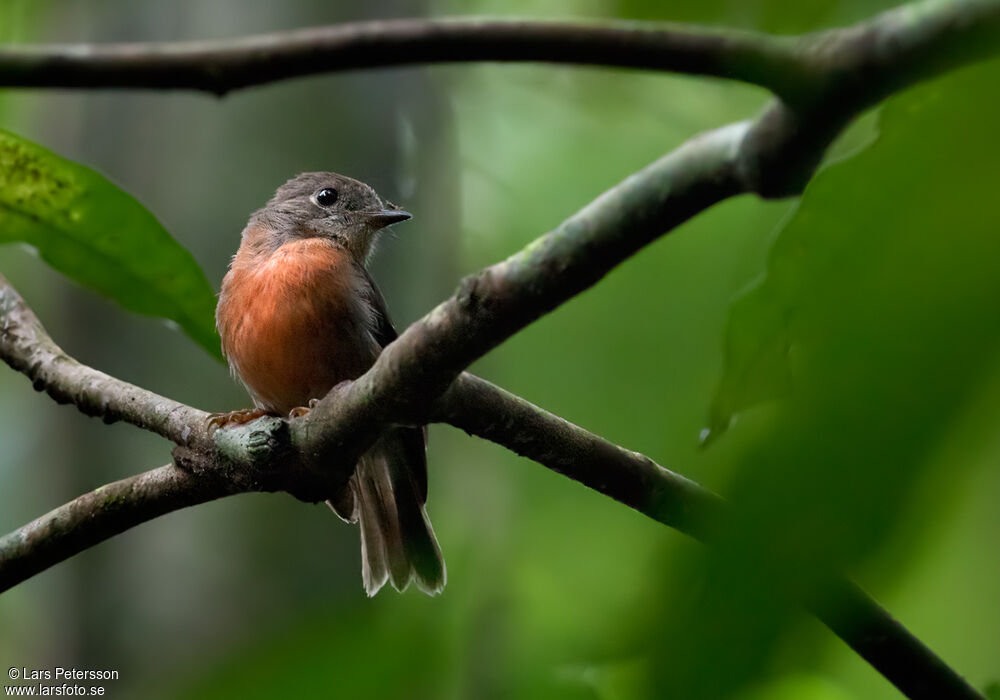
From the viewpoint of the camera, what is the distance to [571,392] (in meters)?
6.66

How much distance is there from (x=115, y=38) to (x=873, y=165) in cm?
665

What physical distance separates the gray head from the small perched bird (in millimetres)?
12

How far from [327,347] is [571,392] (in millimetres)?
2623

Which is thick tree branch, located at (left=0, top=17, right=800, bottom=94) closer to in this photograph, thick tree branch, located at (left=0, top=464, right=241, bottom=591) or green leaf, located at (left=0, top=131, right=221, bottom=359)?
green leaf, located at (left=0, top=131, right=221, bottom=359)

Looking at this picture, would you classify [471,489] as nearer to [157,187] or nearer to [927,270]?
[157,187]

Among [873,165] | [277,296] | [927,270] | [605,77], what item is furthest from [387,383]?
[605,77]

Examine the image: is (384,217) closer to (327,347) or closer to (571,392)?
(327,347)

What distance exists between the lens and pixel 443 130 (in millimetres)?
7184

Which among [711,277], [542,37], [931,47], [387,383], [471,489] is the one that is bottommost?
[471,489]

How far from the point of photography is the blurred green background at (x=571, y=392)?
669mm

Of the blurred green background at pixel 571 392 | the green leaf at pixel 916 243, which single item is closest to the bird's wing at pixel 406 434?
the blurred green background at pixel 571 392

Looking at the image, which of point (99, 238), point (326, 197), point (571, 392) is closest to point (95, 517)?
point (99, 238)

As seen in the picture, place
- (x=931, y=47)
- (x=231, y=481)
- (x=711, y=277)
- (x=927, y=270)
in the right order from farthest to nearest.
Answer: (x=711, y=277)
(x=231, y=481)
(x=931, y=47)
(x=927, y=270)

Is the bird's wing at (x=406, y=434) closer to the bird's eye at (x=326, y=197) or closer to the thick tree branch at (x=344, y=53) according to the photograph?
the bird's eye at (x=326, y=197)
